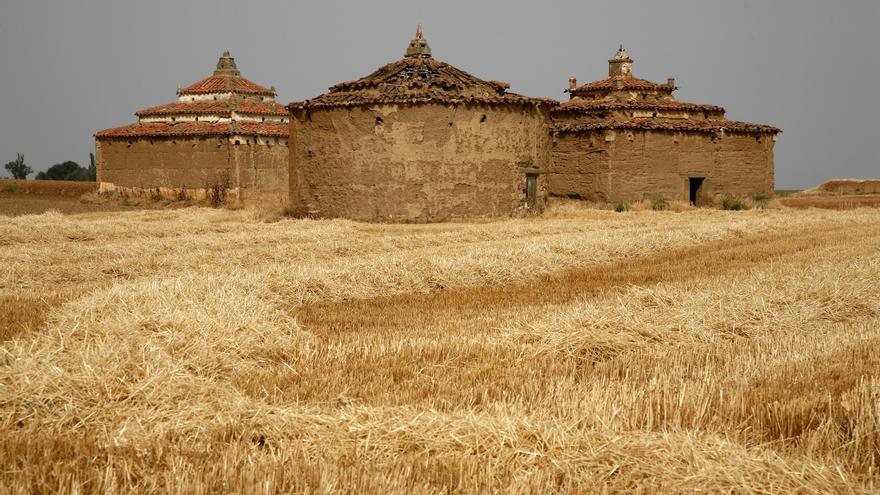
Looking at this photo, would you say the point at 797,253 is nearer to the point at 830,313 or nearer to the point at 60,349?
the point at 830,313

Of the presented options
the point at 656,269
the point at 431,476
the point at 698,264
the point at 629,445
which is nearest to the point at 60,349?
the point at 431,476

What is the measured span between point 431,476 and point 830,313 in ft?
19.2

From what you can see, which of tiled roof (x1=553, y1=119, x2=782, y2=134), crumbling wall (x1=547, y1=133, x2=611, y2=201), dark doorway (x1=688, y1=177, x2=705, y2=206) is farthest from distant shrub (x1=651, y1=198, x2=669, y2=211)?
tiled roof (x1=553, y1=119, x2=782, y2=134)

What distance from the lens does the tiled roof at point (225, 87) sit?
142 feet

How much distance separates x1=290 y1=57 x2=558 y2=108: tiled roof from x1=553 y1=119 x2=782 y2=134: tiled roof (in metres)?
2.94

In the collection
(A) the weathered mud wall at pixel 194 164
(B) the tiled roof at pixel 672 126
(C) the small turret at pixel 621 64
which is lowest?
(A) the weathered mud wall at pixel 194 164

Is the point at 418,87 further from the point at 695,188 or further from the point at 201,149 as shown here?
the point at 201,149

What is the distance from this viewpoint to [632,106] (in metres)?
31.8

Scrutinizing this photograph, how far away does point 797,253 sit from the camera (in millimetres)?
14992

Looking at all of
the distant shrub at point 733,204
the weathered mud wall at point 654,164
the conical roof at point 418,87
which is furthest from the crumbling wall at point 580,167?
the distant shrub at point 733,204

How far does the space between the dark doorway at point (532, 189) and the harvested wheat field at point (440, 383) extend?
573 inches

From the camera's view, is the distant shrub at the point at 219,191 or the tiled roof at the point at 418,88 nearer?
the tiled roof at the point at 418,88

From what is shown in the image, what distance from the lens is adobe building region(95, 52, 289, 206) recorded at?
36.7 metres

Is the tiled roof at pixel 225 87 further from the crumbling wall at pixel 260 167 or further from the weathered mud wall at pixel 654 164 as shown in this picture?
the weathered mud wall at pixel 654 164
